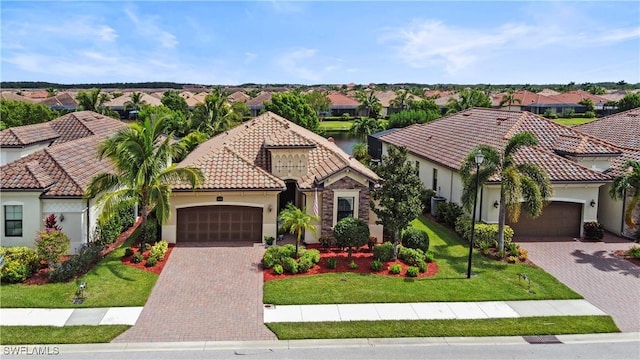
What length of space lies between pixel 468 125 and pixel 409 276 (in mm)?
17823

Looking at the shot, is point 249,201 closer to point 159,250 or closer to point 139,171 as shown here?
point 159,250

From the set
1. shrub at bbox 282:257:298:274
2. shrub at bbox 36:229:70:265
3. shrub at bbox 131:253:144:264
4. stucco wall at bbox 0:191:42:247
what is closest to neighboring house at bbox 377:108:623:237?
shrub at bbox 282:257:298:274

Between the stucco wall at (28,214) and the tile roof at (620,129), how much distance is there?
97.5 feet

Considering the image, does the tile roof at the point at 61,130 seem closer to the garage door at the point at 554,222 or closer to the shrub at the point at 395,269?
the shrub at the point at 395,269

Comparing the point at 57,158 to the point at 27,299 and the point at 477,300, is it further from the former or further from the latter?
the point at 477,300

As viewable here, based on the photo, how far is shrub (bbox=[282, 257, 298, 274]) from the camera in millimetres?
19656

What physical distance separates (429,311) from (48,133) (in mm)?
27556

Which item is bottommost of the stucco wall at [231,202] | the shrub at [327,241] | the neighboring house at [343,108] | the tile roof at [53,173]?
the shrub at [327,241]

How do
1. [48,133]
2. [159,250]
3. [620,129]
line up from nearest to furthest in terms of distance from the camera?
1. [159,250]
2. [620,129]
3. [48,133]

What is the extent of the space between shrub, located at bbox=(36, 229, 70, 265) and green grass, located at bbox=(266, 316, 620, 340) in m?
8.77

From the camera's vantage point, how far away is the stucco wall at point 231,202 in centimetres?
2294

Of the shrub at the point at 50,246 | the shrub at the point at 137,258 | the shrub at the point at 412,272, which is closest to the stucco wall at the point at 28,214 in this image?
→ the shrub at the point at 50,246

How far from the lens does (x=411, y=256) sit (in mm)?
20641

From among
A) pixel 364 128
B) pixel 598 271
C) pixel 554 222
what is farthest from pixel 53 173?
pixel 364 128
